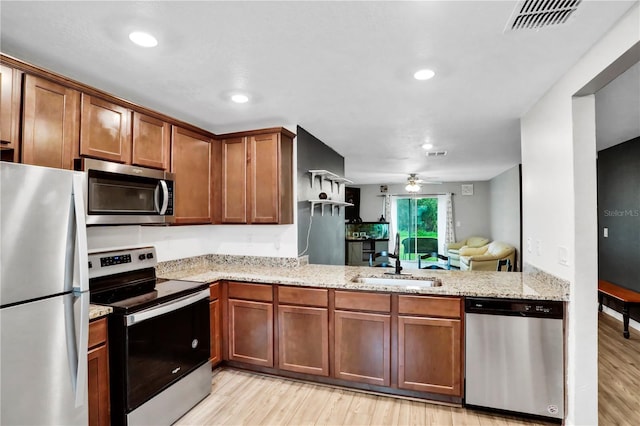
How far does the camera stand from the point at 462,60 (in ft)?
6.61

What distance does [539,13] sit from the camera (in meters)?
1.54

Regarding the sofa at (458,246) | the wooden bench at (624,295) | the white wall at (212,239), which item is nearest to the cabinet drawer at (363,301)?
the white wall at (212,239)

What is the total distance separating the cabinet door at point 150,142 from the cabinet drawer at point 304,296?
1.51 m

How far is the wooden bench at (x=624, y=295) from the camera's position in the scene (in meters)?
3.73

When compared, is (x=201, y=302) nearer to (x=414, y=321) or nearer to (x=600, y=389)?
(x=414, y=321)

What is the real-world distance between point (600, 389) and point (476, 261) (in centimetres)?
327

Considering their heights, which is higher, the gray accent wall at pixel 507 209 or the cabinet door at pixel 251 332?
the gray accent wall at pixel 507 209

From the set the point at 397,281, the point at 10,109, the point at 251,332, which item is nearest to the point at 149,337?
the point at 251,332

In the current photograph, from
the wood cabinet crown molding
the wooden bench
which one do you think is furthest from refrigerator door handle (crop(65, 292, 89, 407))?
the wooden bench

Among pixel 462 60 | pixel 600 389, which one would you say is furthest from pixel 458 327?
pixel 462 60

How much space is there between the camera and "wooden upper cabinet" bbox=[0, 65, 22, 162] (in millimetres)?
1771

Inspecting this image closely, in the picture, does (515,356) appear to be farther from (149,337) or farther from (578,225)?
(149,337)

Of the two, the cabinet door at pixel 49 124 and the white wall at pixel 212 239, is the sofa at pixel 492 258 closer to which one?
the white wall at pixel 212 239

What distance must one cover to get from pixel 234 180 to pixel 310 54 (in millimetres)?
1820
